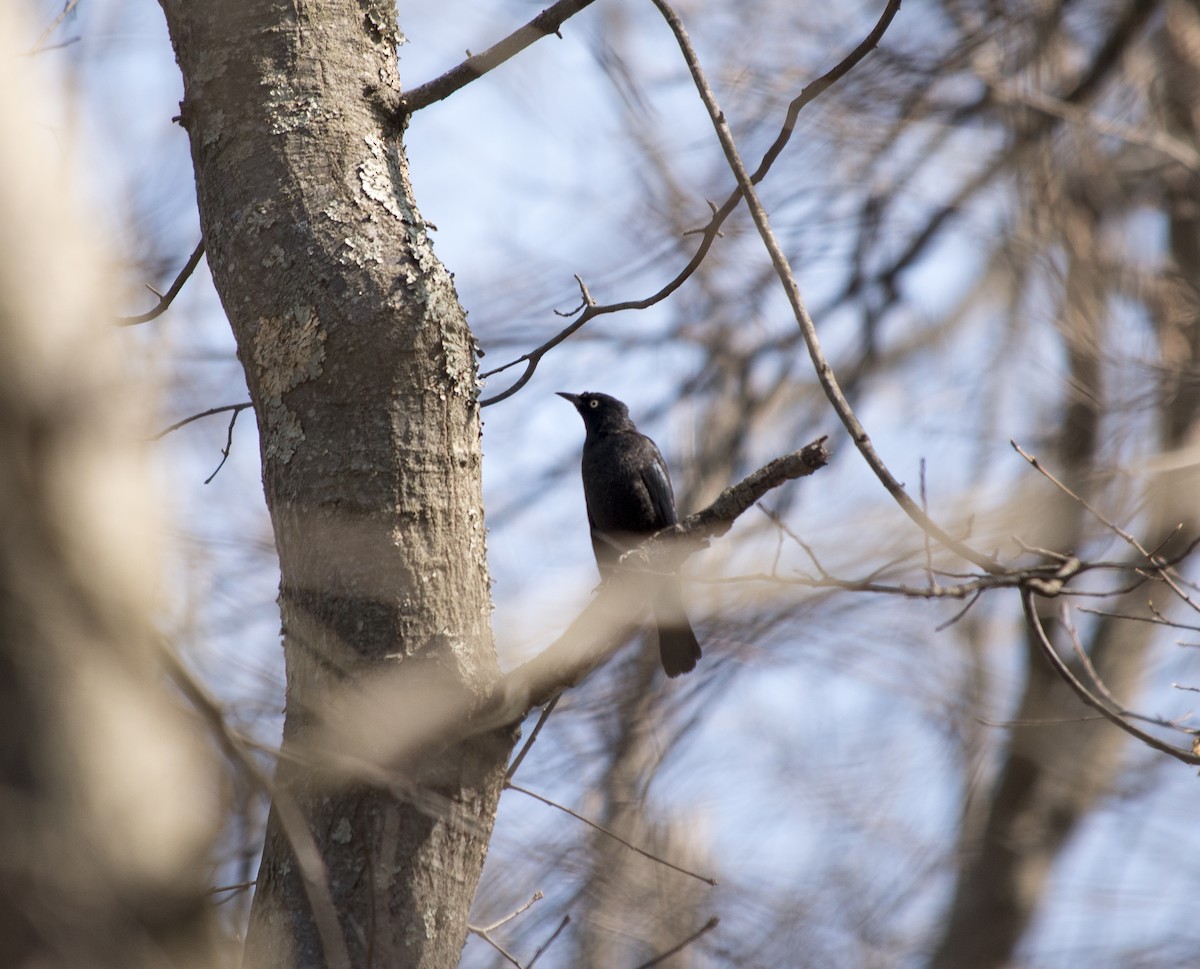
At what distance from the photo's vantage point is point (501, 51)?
2322mm

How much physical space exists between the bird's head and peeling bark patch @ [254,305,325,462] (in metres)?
3.21

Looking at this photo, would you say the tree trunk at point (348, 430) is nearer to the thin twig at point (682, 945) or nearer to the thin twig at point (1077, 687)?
the thin twig at point (682, 945)

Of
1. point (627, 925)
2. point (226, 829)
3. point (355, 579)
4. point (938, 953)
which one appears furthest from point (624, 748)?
point (226, 829)

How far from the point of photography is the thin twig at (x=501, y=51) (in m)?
2.29

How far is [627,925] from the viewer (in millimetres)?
4199

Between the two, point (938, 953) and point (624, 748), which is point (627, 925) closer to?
point (624, 748)

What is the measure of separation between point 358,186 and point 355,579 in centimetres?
74

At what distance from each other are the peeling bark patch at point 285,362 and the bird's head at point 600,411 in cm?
321

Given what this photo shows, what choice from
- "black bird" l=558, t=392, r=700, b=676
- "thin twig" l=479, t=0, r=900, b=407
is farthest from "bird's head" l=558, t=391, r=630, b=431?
"thin twig" l=479, t=0, r=900, b=407

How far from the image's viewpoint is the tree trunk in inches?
70.9

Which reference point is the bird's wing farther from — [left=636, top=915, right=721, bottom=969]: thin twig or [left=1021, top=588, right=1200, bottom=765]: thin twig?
[left=636, top=915, right=721, bottom=969]: thin twig

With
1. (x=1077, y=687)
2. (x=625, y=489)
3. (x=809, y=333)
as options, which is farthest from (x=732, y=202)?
(x=625, y=489)

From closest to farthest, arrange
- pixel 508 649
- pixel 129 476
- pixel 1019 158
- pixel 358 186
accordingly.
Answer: pixel 129 476 → pixel 358 186 → pixel 508 649 → pixel 1019 158

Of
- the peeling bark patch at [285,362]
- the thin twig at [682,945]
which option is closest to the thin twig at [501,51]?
the peeling bark patch at [285,362]
